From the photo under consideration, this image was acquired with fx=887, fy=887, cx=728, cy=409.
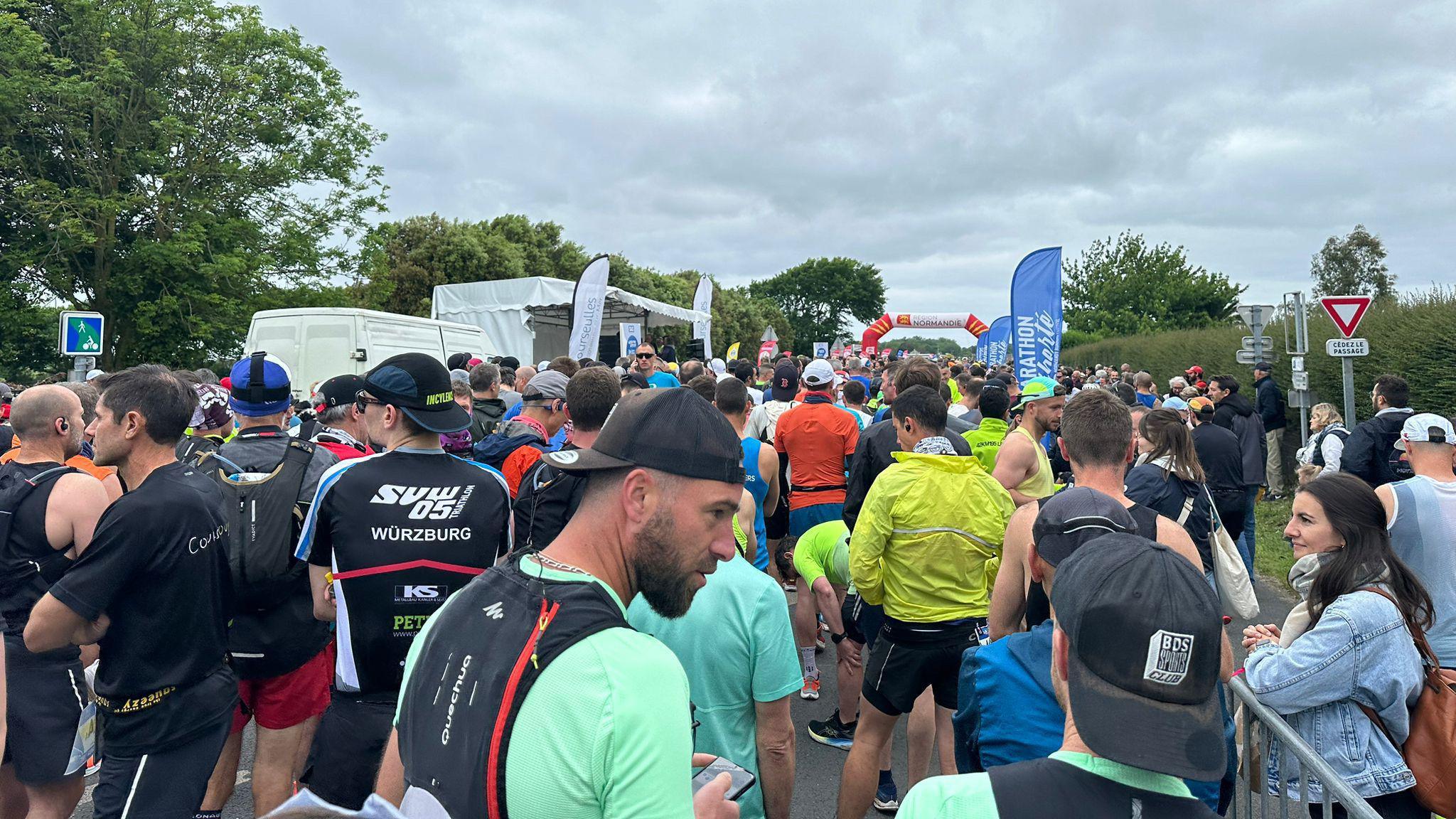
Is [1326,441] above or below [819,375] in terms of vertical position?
below

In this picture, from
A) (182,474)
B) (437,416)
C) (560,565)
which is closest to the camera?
(560,565)

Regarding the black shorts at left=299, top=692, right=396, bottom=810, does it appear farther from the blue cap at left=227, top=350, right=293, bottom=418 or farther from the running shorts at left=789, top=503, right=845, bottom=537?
the running shorts at left=789, top=503, right=845, bottom=537

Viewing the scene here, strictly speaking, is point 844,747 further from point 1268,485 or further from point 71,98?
point 71,98

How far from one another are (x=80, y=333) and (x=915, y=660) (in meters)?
11.1

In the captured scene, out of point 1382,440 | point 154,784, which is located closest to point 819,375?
point 154,784

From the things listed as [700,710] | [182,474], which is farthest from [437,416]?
[700,710]

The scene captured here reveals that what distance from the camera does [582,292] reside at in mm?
13508

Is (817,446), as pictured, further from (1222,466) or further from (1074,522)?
(1074,522)

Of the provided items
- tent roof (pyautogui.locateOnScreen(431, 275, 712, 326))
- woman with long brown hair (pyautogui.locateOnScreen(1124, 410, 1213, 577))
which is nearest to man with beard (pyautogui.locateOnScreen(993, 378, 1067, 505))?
woman with long brown hair (pyautogui.locateOnScreen(1124, 410, 1213, 577))

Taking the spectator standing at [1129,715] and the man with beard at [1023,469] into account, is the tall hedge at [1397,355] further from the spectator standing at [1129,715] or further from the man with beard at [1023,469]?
the spectator standing at [1129,715]

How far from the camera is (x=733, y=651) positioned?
8.91 ft

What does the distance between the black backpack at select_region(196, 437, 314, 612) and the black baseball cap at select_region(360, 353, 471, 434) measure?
0.74 metres

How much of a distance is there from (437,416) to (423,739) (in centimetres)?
170

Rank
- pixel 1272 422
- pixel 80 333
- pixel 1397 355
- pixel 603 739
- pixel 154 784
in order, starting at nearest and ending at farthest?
→ 1. pixel 603 739
2. pixel 154 784
3. pixel 80 333
4. pixel 1397 355
5. pixel 1272 422
